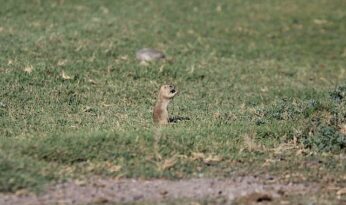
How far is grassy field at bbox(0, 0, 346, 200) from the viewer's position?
7.82 meters

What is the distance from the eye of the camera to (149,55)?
13.8 metres

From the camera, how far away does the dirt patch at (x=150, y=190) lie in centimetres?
690

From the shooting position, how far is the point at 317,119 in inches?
369

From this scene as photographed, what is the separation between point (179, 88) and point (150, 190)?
17.6 ft

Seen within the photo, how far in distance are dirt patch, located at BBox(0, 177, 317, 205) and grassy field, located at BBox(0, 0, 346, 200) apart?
0.54 feet

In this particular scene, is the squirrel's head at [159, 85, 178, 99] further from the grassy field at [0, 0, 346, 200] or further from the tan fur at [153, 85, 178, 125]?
the grassy field at [0, 0, 346, 200]

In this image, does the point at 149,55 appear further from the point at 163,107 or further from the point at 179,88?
the point at 163,107

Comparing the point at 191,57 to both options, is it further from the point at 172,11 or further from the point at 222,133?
the point at 222,133

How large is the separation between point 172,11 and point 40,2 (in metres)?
3.37

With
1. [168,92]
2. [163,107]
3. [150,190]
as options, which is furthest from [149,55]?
[150,190]

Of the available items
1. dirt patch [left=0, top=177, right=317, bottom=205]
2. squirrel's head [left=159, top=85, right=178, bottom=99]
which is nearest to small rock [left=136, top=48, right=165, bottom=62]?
squirrel's head [left=159, top=85, right=178, bottom=99]

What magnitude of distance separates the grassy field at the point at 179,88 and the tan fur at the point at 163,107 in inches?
6.6

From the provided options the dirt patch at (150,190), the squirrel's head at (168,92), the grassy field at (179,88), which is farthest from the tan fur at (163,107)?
the dirt patch at (150,190)

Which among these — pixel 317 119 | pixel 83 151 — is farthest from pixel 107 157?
pixel 317 119
